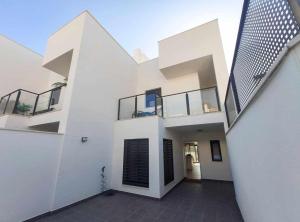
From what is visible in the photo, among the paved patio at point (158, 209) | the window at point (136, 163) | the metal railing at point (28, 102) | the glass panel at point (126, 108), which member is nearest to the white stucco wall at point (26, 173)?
the paved patio at point (158, 209)

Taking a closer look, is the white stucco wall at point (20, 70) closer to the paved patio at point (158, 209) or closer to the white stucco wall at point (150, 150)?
the white stucco wall at point (150, 150)

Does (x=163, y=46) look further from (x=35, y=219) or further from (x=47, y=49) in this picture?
(x=35, y=219)

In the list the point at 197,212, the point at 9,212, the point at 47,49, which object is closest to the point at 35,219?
the point at 9,212

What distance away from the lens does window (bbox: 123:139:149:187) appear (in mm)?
5090

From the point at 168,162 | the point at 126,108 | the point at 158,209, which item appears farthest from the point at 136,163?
the point at 126,108

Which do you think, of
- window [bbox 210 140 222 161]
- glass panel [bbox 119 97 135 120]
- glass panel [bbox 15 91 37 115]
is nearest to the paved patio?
window [bbox 210 140 222 161]

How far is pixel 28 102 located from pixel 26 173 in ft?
15.1

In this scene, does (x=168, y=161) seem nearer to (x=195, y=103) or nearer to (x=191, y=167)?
(x=195, y=103)

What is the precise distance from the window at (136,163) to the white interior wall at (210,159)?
3.96m

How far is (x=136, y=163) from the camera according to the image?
5336 millimetres

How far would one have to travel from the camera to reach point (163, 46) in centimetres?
738

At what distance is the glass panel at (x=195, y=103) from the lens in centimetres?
552

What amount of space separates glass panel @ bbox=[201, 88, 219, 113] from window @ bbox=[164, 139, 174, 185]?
2147mm

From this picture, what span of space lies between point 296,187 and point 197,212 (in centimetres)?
377
